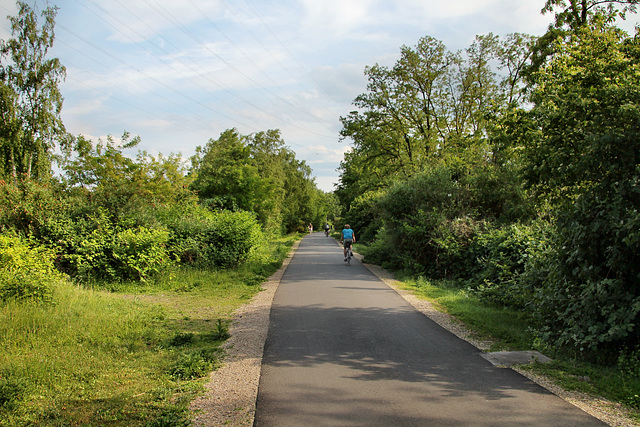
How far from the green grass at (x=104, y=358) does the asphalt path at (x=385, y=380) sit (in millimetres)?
1032

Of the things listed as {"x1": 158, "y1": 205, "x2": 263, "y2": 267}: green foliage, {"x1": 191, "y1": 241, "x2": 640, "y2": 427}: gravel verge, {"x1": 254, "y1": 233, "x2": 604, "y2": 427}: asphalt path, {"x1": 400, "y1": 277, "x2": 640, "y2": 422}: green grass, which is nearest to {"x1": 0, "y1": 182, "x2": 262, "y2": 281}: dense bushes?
{"x1": 158, "y1": 205, "x2": 263, "y2": 267}: green foliage

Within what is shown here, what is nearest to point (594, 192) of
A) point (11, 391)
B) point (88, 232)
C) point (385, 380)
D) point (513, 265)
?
point (385, 380)

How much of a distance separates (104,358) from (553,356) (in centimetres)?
642

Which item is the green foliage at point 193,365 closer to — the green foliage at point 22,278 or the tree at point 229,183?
the green foliage at point 22,278

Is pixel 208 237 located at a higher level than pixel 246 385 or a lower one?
higher

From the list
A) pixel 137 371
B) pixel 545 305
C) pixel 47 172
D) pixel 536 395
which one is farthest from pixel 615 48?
pixel 47 172

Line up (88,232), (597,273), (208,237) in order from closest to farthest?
(597,273) < (88,232) < (208,237)

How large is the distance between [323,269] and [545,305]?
12331mm

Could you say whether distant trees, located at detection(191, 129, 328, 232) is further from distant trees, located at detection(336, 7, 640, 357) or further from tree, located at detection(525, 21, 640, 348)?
tree, located at detection(525, 21, 640, 348)

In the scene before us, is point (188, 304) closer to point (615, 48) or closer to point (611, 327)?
point (611, 327)

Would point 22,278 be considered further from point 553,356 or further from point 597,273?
point 597,273

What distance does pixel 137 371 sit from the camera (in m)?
5.61

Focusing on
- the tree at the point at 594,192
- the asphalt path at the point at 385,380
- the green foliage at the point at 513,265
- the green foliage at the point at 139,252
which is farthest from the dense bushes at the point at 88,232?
the tree at the point at 594,192

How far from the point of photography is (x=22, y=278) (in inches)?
330
